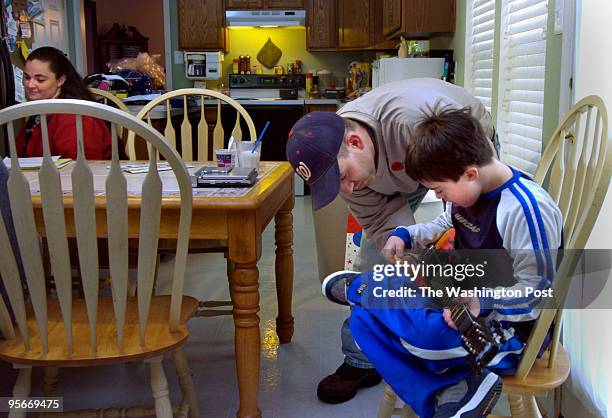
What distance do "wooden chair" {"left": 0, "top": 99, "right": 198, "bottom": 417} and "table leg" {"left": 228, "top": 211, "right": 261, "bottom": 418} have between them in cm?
19

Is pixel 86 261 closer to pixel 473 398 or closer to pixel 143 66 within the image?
pixel 473 398

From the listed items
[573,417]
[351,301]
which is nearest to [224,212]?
[351,301]

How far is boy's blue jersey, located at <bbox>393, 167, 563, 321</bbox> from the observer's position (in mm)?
1337

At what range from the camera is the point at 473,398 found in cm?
138

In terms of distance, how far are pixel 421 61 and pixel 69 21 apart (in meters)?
3.44

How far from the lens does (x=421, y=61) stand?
4.09m

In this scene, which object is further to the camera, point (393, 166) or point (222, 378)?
point (222, 378)

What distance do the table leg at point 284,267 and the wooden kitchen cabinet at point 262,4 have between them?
4.45 meters

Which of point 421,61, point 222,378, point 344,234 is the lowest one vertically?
point 222,378

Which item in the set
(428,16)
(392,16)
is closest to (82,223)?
(428,16)

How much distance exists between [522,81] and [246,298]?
1475 millimetres

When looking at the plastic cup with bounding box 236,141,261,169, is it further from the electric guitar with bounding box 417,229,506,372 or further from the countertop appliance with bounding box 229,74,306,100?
the countertop appliance with bounding box 229,74,306,100

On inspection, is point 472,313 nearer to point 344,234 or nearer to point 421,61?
point 344,234

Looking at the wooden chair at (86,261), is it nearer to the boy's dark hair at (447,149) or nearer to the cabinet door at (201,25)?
the boy's dark hair at (447,149)
